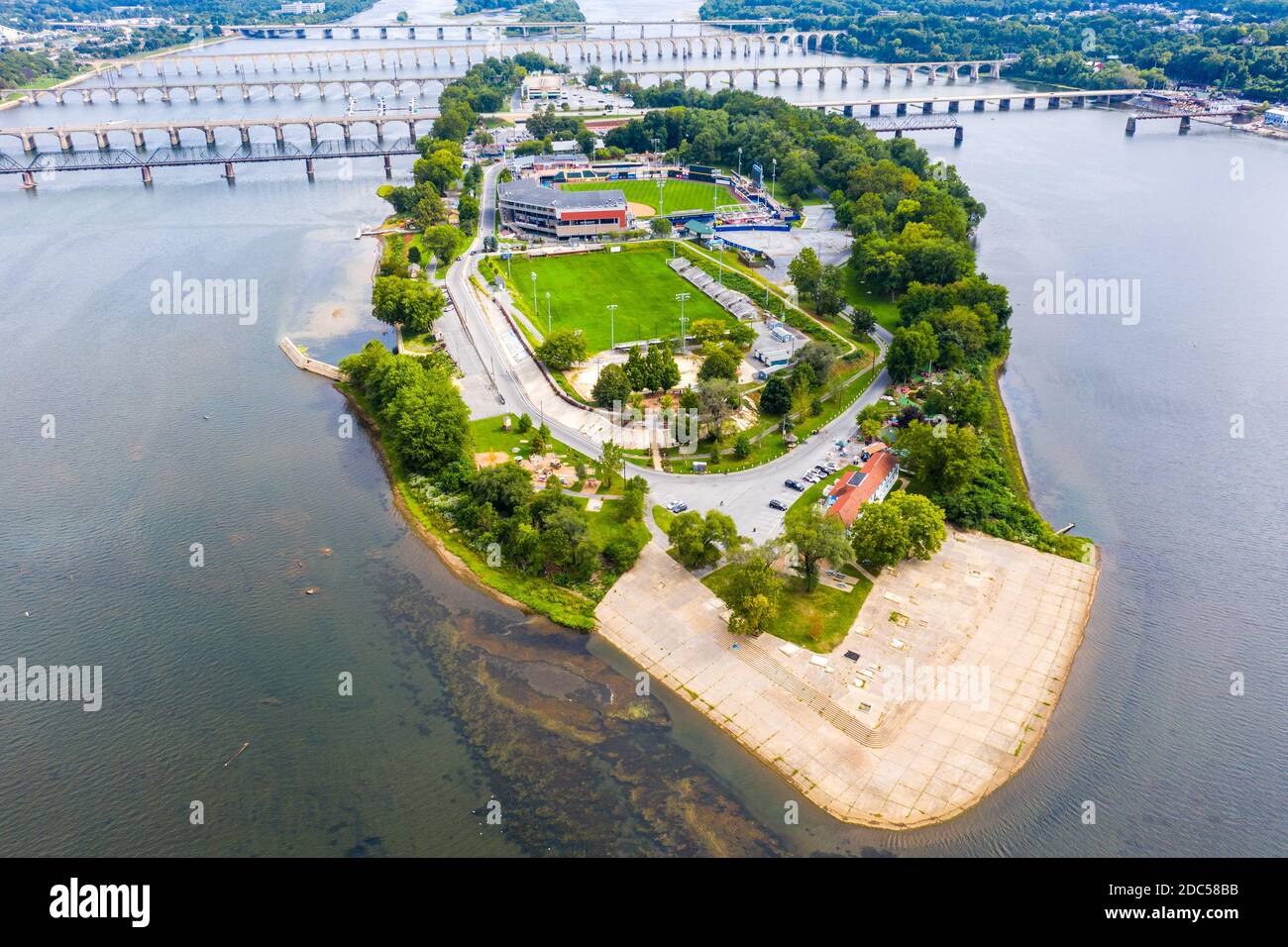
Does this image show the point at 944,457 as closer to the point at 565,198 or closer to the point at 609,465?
the point at 609,465

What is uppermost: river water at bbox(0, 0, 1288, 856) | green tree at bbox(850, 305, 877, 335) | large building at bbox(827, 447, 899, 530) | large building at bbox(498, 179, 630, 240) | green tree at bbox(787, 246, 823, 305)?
large building at bbox(498, 179, 630, 240)

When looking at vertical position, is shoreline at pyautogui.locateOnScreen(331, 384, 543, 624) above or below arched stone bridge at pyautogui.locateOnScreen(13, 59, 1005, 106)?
below

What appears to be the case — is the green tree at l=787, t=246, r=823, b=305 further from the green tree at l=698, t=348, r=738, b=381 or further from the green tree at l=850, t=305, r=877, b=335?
the green tree at l=698, t=348, r=738, b=381

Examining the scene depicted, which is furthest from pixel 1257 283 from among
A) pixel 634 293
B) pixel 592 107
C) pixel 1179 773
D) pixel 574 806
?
pixel 592 107

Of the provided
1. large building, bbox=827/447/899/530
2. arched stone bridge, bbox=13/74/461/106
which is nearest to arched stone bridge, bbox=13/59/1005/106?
arched stone bridge, bbox=13/74/461/106

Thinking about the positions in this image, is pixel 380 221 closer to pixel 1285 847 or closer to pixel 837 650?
pixel 837 650

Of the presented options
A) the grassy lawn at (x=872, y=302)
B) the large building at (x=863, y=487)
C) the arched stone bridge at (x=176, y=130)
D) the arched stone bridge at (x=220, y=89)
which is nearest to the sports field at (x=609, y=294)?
the grassy lawn at (x=872, y=302)
